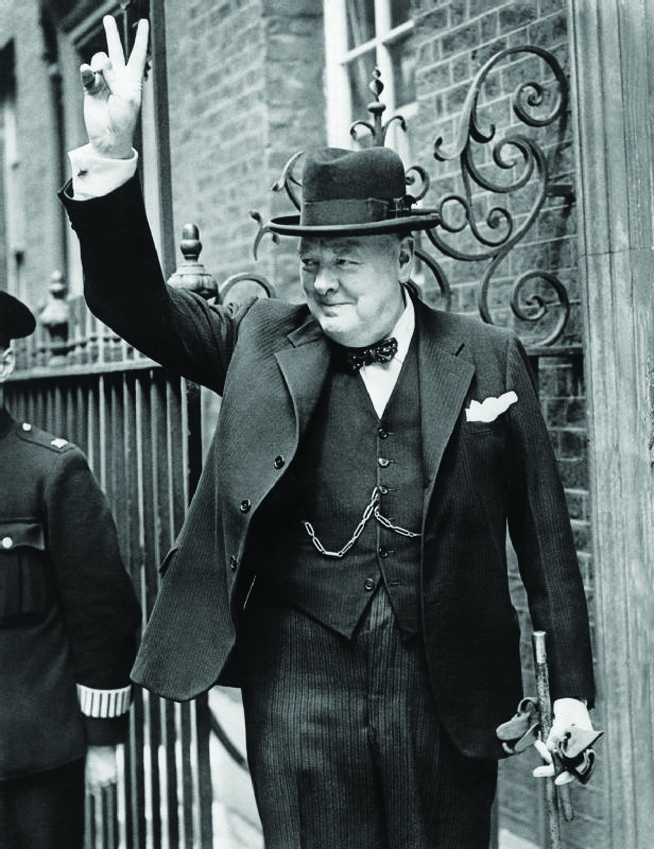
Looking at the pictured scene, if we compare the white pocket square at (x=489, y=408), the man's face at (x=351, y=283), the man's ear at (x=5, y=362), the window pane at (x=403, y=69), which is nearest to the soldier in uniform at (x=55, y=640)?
the man's ear at (x=5, y=362)

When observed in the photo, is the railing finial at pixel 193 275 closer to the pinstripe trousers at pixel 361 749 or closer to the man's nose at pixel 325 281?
the man's nose at pixel 325 281

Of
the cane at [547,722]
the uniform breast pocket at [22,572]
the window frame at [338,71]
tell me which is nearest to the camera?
the cane at [547,722]

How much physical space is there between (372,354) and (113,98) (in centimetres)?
79

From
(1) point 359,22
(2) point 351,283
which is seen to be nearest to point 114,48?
(2) point 351,283

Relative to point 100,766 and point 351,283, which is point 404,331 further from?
point 100,766

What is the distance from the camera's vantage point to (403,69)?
547cm

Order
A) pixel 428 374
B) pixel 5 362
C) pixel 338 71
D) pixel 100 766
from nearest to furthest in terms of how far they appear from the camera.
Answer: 1. pixel 428 374
2. pixel 100 766
3. pixel 5 362
4. pixel 338 71

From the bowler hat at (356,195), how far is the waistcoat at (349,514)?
0.34 m

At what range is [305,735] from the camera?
8.68 feet

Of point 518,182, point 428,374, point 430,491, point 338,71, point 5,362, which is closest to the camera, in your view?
point 430,491

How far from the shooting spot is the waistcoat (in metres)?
2.60

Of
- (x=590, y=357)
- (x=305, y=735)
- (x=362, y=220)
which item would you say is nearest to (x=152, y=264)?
(x=362, y=220)

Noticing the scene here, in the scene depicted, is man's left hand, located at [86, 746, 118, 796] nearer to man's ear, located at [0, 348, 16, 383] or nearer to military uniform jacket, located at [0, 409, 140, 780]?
military uniform jacket, located at [0, 409, 140, 780]

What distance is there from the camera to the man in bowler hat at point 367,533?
8.53 feet
